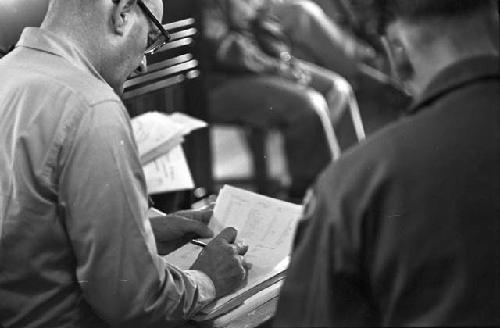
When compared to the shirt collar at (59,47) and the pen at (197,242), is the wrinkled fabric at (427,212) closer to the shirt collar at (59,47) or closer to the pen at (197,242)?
the shirt collar at (59,47)

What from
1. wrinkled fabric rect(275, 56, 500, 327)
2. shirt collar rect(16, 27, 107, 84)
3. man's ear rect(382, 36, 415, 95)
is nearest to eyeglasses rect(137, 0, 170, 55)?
shirt collar rect(16, 27, 107, 84)

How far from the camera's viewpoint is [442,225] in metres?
1.08

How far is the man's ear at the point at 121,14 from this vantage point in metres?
1.64

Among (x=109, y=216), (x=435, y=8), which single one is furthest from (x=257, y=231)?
(x=435, y=8)

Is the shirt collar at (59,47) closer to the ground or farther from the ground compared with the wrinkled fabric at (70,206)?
farther from the ground

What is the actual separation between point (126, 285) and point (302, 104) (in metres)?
2.24

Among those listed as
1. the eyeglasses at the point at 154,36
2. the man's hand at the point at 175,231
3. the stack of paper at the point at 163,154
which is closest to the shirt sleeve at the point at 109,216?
the eyeglasses at the point at 154,36

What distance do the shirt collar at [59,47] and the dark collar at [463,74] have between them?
723mm

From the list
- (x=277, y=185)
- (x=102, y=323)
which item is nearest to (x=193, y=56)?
(x=277, y=185)

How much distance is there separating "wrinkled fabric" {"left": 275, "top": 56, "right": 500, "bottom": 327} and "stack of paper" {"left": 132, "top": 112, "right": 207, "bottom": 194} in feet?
3.78

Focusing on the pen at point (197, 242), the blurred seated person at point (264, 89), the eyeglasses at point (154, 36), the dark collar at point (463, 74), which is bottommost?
the blurred seated person at point (264, 89)

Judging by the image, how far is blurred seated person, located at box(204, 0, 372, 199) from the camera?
12.1 ft

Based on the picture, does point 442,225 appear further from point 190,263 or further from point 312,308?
point 190,263

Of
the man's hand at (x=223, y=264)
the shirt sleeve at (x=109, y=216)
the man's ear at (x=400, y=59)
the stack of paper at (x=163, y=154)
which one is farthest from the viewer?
the stack of paper at (x=163, y=154)
